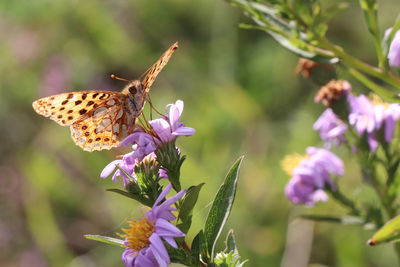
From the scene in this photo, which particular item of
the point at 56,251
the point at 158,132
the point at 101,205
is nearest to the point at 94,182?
the point at 101,205

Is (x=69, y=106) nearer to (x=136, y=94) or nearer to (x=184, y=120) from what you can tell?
(x=136, y=94)

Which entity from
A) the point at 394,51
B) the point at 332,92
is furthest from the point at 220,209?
the point at 332,92

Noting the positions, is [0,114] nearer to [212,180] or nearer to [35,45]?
[35,45]

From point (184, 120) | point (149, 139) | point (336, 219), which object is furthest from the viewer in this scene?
point (184, 120)

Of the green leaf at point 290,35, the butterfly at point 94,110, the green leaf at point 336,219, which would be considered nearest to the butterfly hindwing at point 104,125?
the butterfly at point 94,110

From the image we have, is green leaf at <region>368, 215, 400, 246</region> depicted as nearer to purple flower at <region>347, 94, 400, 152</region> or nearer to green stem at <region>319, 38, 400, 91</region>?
green stem at <region>319, 38, 400, 91</region>

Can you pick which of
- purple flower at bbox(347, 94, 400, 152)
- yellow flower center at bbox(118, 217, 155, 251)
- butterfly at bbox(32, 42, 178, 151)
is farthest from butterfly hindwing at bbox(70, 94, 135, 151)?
purple flower at bbox(347, 94, 400, 152)
